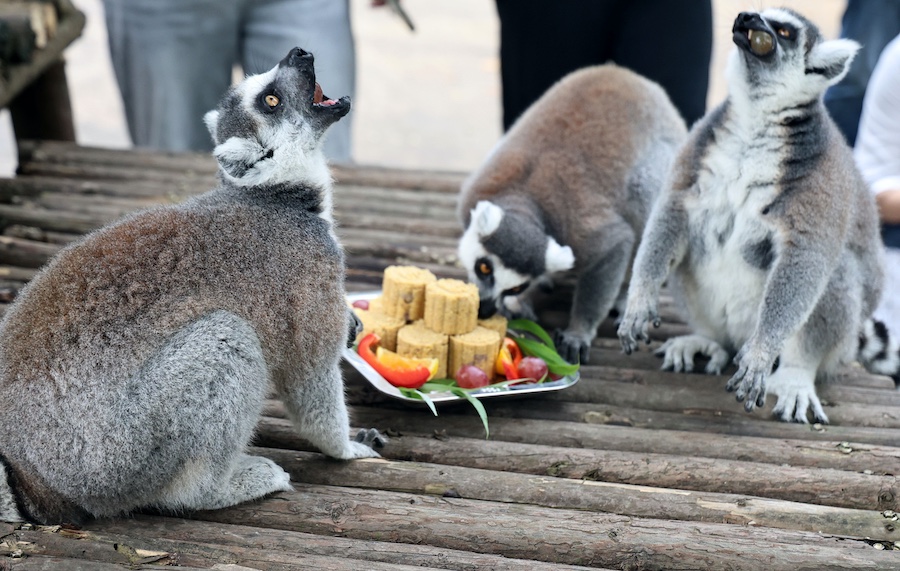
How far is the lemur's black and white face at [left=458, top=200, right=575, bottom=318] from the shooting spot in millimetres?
4246

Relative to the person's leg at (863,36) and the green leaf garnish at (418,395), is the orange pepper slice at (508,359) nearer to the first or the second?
the green leaf garnish at (418,395)

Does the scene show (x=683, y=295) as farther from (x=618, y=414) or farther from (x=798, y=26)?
(x=798, y=26)

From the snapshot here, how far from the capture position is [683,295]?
4172mm

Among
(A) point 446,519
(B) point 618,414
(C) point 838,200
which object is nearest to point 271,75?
(A) point 446,519

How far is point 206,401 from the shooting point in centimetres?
262

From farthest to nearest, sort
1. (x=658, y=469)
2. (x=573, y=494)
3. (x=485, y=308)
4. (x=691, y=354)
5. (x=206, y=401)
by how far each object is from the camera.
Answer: (x=691, y=354) < (x=485, y=308) < (x=658, y=469) < (x=573, y=494) < (x=206, y=401)

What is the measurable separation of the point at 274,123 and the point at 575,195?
6.92 feet

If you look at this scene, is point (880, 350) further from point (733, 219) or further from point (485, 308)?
point (485, 308)

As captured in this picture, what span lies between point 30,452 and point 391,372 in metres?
1.39

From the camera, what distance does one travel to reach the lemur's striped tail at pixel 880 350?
423cm

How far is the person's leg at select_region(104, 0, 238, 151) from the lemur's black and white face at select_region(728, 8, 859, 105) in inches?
136

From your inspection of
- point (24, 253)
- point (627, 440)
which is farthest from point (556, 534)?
point (24, 253)

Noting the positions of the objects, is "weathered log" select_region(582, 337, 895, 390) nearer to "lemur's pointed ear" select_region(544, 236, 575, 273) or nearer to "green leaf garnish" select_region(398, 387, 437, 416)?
"lemur's pointed ear" select_region(544, 236, 575, 273)

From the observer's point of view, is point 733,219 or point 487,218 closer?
point 733,219
